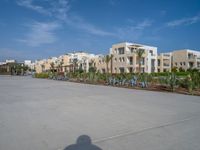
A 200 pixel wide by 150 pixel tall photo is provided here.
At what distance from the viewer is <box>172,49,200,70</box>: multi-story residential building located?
66.4 m

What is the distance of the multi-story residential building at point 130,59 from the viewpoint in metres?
53.1

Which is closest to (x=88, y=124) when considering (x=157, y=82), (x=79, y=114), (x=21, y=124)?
(x=79, y=114)

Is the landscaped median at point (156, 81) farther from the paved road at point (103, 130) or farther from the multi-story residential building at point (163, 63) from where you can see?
the multi-story residential building at point (163, 63)

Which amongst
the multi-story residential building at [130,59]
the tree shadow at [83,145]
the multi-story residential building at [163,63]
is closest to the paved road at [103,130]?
the tree shadow at [83,145]

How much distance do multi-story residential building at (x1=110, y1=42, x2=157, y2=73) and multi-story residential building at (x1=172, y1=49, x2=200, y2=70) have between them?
1349 centimetres

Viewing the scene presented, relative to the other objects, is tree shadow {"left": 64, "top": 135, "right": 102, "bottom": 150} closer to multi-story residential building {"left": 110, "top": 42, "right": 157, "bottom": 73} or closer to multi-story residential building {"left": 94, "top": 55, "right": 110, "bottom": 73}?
multi-story residential building {"left": 110, "top": 42, "right": 157, "bottom": 73}

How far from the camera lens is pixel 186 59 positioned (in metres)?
67.1

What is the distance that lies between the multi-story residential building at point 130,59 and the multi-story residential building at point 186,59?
44.3 feet

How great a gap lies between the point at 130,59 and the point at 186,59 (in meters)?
24.7

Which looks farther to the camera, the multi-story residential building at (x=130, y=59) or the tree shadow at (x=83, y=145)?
the multi-story residential building at (x=130, y=59)

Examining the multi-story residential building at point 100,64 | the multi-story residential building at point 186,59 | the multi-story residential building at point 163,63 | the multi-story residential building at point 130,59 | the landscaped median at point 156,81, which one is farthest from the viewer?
the multi-story residential building at point 186,59

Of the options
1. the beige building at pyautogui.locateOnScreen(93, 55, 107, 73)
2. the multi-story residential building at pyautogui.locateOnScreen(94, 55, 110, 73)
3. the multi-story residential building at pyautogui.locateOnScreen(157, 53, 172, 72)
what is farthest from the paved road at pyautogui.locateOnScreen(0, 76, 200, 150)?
the beige building at pyautogui.locateOnScreen(93, 55, 107, 73)

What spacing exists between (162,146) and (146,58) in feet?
167

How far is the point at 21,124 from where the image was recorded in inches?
245
